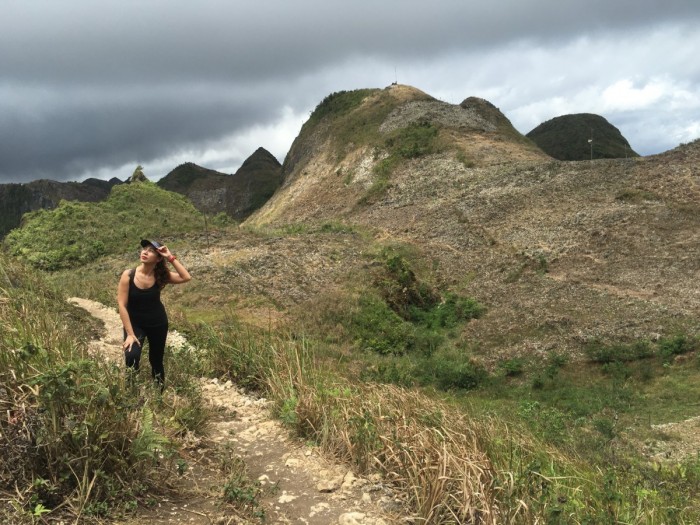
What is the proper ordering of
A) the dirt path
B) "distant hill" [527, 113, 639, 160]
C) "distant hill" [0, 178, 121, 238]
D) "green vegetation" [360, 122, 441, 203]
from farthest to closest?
1. "distant hill" [0, 178, 121, 238]
2. "distant hill" [527, 113, 639, 160]
3. "green vegetation" [360, 122, 441, 203]
4. the dirt path

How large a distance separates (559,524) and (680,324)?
45.3 ft

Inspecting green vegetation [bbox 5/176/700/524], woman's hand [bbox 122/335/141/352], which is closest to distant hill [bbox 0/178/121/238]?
green vegetation [bbox 5/176/700/524]

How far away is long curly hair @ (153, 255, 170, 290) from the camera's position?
5090mm

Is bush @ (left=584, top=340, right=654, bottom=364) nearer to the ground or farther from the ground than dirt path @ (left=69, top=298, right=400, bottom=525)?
nearer to the ground

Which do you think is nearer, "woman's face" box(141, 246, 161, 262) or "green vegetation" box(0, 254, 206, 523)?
"green vegetation" box(0, 254, 206, 523)

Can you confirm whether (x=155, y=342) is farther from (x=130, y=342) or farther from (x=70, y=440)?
(x=70, y=440)

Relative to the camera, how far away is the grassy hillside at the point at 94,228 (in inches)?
874

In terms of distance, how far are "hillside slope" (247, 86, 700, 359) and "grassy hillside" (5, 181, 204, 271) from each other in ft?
32.2

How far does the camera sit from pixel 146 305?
16.4 ft

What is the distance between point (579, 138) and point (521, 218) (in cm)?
5268

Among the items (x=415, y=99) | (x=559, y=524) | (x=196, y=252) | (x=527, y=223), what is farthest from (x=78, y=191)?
(x=559, y=524)

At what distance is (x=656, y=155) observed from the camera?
2509cm

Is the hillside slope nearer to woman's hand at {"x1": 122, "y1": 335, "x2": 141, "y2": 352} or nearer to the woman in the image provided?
the woman

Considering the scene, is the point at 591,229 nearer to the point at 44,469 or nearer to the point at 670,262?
the point at 670,262
